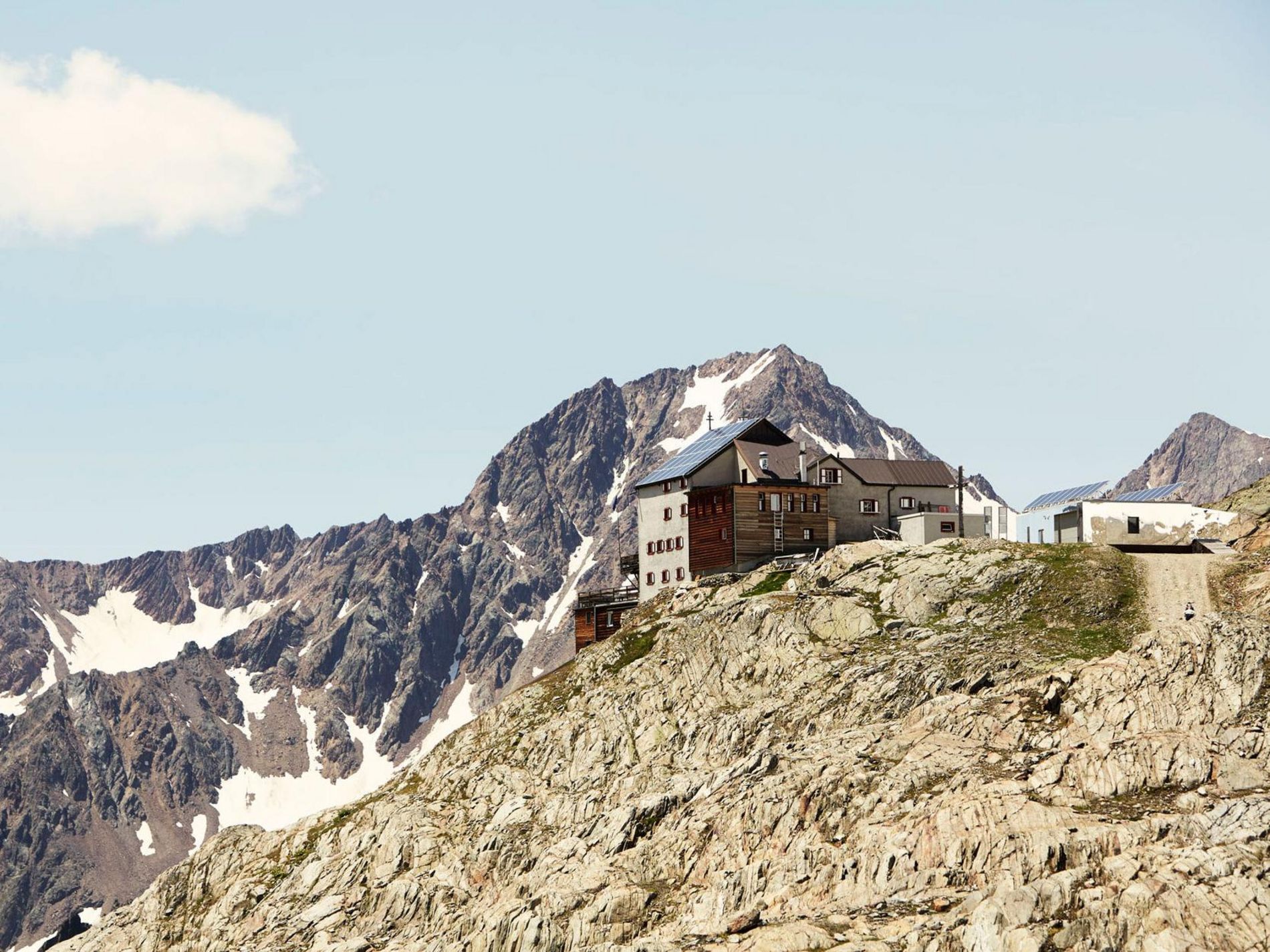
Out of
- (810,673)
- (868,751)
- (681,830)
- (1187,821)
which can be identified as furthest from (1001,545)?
(1187,821)

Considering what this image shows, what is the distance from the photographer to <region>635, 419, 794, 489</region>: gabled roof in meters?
138

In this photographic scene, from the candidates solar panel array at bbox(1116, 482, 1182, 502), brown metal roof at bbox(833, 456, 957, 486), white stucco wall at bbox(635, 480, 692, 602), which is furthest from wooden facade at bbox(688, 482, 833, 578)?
solar panel array at bbox(1116, 482, 1182, 502)

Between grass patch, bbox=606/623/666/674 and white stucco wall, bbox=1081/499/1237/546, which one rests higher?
white stucco wall, bbox=1081/499/1237/546

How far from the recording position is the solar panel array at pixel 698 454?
139 metres

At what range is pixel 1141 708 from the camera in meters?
81.2

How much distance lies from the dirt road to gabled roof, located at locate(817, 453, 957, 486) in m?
30.4

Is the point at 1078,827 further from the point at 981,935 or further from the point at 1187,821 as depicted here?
the point at 981,935

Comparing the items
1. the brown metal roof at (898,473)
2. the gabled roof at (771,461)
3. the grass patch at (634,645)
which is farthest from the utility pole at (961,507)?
the grass patch at (634,645)

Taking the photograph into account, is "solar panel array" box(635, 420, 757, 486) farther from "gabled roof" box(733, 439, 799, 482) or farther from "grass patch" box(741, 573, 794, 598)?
"grass patch" box(741, 573, 794, 598)

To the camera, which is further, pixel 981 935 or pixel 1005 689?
pixel 1005 689

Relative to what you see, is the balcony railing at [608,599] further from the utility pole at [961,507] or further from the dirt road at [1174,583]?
the dirt road at [1174,583]

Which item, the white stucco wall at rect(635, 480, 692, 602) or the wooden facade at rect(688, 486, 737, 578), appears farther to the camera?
the white stucco wall at rect(635, 480, 692, 602)

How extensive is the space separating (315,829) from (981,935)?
63.3m

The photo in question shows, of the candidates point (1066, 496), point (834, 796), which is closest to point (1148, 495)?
point (1066, 496)
